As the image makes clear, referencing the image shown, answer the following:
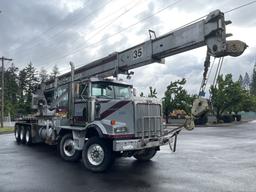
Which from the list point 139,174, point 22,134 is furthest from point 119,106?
point 22,134

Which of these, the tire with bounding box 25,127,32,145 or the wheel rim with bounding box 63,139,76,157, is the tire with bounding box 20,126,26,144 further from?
the wheel rim with bounding box 63,139,76,157

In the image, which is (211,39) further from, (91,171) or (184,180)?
(91,171)

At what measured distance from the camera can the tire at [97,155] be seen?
948 centimetres

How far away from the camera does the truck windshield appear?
34.6 feet

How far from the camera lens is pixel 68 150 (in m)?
11.7

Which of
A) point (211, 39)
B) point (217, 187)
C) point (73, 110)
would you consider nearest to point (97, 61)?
point (73, 110)

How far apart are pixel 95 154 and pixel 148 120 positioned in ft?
6.53

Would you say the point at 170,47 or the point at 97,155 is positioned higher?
the point at 170,47

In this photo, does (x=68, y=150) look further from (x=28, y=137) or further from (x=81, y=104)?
(x=28, y=137)

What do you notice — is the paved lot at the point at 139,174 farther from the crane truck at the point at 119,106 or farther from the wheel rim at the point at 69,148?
the crane truck at the point at 119,106

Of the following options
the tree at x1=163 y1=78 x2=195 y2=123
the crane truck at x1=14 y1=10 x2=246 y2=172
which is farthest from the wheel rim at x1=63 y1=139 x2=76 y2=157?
the tree at x1=163 y1=78 x2=195 y2=123

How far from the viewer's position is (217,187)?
746cm

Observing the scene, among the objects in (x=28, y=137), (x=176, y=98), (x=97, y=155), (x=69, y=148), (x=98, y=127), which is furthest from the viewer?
(x=176, y=98)

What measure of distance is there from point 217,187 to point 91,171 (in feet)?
12.9
